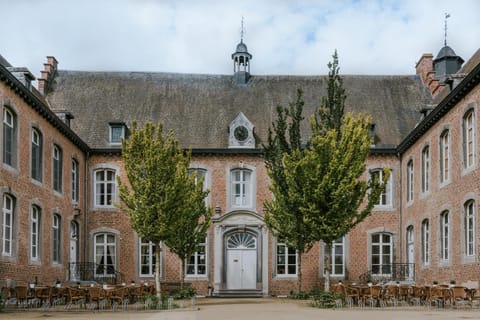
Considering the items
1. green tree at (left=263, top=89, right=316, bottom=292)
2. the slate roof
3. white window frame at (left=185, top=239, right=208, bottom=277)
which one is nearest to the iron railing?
white window frame at (left=185, top=239, right=208, bottom=277)

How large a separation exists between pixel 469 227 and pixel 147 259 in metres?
13.5

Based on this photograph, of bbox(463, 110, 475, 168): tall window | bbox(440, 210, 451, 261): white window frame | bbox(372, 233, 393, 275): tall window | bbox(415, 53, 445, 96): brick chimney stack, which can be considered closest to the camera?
bbox(463, 110, 475, 168): tall window

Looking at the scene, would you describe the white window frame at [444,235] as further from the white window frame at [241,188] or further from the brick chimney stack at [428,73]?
the brick chimney stack at [428,73]

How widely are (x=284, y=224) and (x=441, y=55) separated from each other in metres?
12.7

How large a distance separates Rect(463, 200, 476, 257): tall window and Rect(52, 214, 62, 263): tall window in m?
13.2

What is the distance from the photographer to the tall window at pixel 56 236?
25.6m

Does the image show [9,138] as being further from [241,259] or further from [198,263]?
[241,259]

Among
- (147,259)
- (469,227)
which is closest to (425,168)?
(469,227)

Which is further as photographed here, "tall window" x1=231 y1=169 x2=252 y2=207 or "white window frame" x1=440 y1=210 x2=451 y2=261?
"tall window" x1=231 y1=169 x2=252 y2=207

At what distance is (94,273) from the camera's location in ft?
96.3

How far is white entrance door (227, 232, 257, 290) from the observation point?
29.9 meters

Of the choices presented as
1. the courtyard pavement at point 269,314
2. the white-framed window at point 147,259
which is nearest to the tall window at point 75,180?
the white-framed window at point 147,259

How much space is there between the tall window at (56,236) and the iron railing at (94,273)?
1652 millimetres

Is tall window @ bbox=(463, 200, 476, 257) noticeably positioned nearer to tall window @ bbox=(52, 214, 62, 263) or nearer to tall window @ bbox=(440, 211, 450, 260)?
tall window @ bbox=(440, 211, 450, 260)
